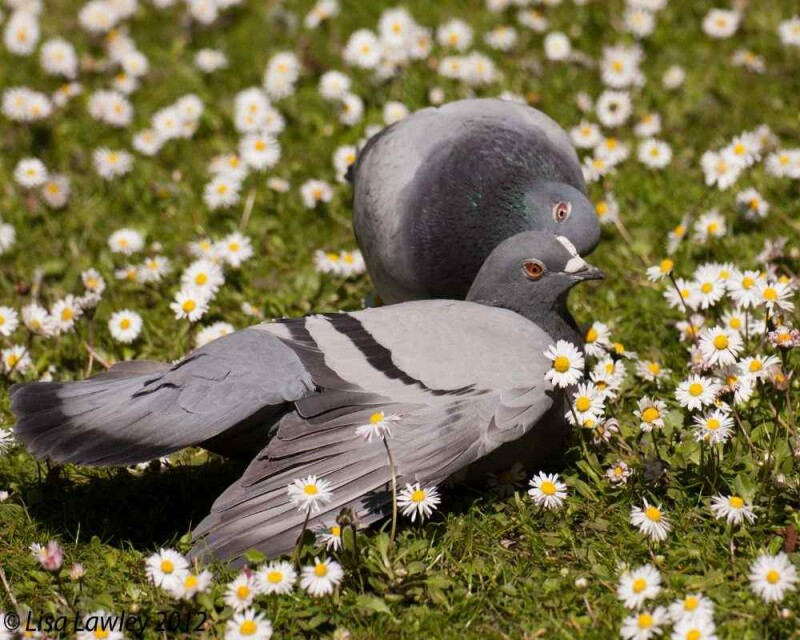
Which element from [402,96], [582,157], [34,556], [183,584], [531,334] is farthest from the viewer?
[402,96]

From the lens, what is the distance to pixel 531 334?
4.34 m

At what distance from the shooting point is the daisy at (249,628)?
3510mm

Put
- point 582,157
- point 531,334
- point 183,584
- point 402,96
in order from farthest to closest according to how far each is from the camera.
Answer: point 402,96 → point 582,157 → point 531,334 → point 183,584

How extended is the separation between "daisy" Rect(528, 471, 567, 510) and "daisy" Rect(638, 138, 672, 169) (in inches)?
114

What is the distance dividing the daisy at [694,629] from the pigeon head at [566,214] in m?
1.88

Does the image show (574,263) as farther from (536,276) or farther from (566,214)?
(566,214)

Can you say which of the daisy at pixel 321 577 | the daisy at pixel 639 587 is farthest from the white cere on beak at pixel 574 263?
the daisy at pixel 321 577

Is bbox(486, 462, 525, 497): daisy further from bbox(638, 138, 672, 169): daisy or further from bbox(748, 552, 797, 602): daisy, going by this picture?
bbox(638, 138, 672, 169): daisy

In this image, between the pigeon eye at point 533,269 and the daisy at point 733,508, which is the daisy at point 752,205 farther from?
the daisy at point 733,508

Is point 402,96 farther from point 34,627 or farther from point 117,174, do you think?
point 34,627

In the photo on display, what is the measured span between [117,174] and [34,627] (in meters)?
3.69

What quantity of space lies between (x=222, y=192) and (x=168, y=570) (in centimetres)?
304

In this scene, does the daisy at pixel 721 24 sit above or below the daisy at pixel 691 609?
above

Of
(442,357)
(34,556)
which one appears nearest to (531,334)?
(442,357)
